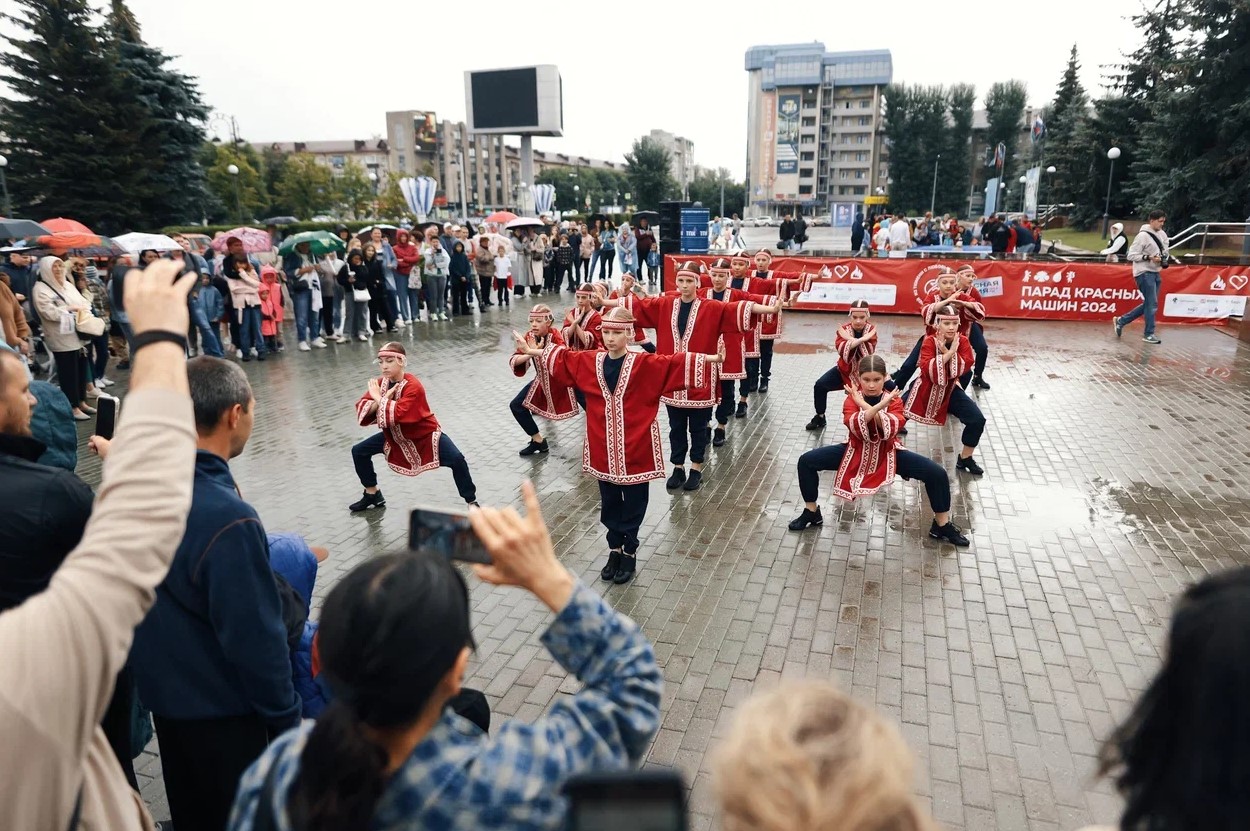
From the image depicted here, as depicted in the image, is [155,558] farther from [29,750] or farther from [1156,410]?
[1156,410]

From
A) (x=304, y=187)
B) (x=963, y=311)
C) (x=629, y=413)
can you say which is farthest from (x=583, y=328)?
(x=304, y=187)

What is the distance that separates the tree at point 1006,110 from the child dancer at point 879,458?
7611 cm

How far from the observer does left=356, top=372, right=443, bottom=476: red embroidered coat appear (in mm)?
6621

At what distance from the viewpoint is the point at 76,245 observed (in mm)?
12680

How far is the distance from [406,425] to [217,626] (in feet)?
14.7

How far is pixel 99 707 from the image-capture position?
1416 millimetres

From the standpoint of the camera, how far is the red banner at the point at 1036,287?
15.2 meters

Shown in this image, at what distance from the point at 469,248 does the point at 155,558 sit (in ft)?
64.7

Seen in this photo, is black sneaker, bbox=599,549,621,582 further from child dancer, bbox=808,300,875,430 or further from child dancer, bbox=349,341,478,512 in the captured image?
child dancer, bbox=808,300,875,430

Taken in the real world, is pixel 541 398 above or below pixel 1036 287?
below

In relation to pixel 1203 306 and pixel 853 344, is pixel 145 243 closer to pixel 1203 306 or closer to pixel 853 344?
pixel 853 344

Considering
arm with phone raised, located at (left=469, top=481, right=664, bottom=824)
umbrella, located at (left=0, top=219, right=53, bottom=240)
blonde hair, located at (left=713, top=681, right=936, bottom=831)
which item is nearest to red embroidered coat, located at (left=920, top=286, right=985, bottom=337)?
arm with phone raised, located at (left=469, top=481, right=664, bottom=824)

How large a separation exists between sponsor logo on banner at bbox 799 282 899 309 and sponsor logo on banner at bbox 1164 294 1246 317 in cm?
527

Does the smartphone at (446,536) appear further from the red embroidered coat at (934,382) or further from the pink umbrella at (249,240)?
the pink umbrella at (249,240)
